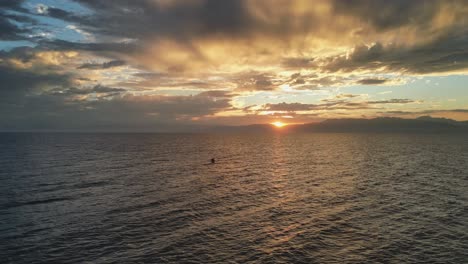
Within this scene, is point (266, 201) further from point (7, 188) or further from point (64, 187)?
point (7, 188)

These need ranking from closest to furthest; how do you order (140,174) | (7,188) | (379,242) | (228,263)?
(228,263)
(379,242)
(7,188)
(140,174)

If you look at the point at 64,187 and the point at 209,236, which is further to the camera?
the point at 64,187

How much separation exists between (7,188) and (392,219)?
213 feet

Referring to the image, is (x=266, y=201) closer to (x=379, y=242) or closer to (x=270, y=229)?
(x=270, y=229)

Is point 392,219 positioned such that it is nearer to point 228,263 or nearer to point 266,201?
point 266,201

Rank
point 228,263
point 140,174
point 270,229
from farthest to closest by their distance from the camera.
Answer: point 140,174
point 270,229
point 228,263

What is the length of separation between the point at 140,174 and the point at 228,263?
53886 mm

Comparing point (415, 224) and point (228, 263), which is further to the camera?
point (415, 224)

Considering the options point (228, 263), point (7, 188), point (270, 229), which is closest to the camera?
point (228, 263)

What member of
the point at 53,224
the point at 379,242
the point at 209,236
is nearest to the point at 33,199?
the point at 53,224

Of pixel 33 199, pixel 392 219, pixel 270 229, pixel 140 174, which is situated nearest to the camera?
pixel 270 229

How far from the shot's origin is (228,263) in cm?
2711

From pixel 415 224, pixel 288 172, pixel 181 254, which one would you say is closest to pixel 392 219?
pixel 415 224

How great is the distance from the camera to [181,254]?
2858cm
